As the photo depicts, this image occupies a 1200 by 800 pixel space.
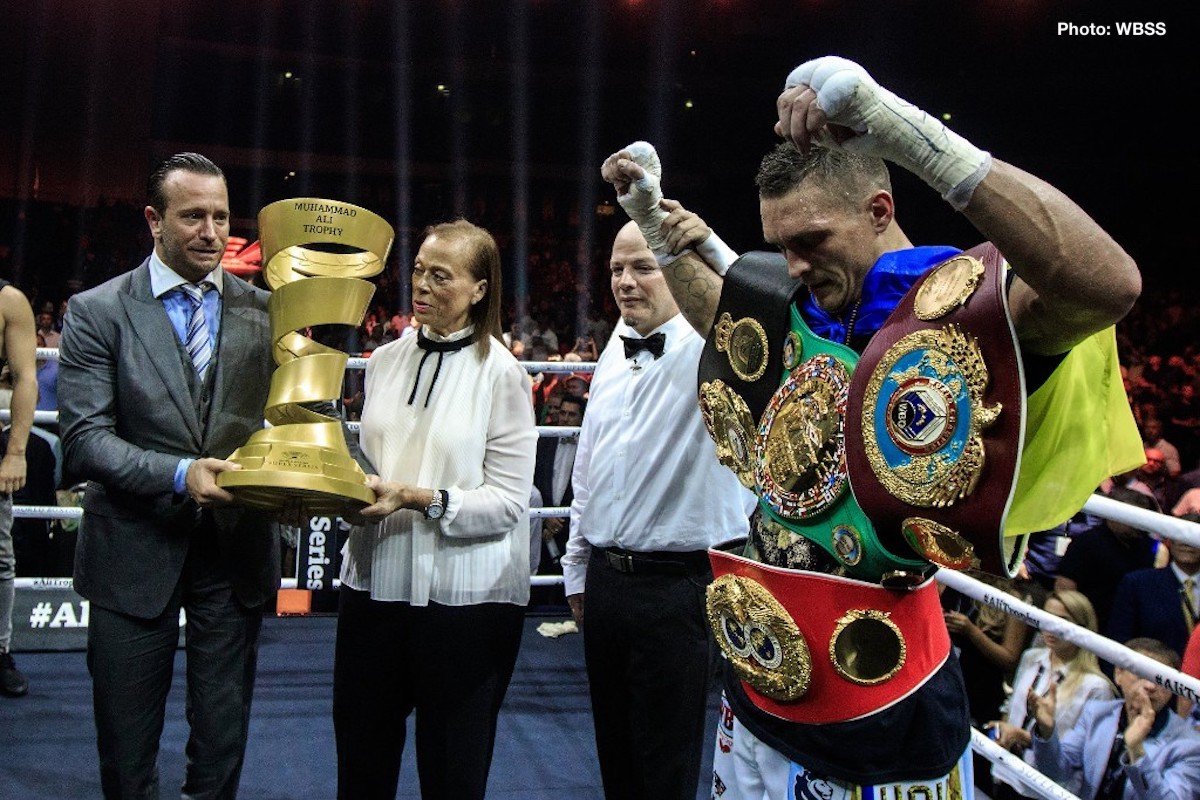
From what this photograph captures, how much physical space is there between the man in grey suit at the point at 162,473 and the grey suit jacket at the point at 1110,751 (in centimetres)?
193

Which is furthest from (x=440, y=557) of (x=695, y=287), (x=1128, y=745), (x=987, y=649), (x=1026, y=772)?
(x=987, y=649)

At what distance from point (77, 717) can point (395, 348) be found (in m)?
1.73

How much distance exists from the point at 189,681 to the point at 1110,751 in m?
2.06

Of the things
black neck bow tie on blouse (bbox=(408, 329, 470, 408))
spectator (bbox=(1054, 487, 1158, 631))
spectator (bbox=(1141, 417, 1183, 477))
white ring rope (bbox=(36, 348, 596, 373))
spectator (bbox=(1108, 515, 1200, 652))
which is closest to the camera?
black neck bow tie on blouse (bbox=(408, 329, 470, 408))

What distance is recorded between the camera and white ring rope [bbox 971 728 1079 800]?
207 cm

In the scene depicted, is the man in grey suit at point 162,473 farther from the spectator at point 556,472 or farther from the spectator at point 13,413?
the spectator at point 556,472

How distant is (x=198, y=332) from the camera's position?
1.99 meters

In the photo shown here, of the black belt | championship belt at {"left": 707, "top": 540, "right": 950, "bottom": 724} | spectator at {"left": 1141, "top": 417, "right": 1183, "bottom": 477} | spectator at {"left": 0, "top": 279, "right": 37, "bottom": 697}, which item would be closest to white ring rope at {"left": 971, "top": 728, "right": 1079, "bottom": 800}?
the black belt

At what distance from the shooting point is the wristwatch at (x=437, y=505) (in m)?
1.95

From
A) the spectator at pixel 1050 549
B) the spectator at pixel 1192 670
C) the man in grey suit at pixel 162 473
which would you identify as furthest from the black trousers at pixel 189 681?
the spectator at pixel 1050 549

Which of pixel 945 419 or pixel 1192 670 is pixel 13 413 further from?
pixel 1192 670

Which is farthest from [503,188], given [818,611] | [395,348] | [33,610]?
[818,611]

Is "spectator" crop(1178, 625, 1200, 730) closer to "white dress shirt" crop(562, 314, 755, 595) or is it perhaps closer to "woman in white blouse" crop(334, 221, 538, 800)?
"white dress shirt" crop(562, 314, 755, 595)

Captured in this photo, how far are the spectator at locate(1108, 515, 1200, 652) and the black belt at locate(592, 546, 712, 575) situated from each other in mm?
1473
